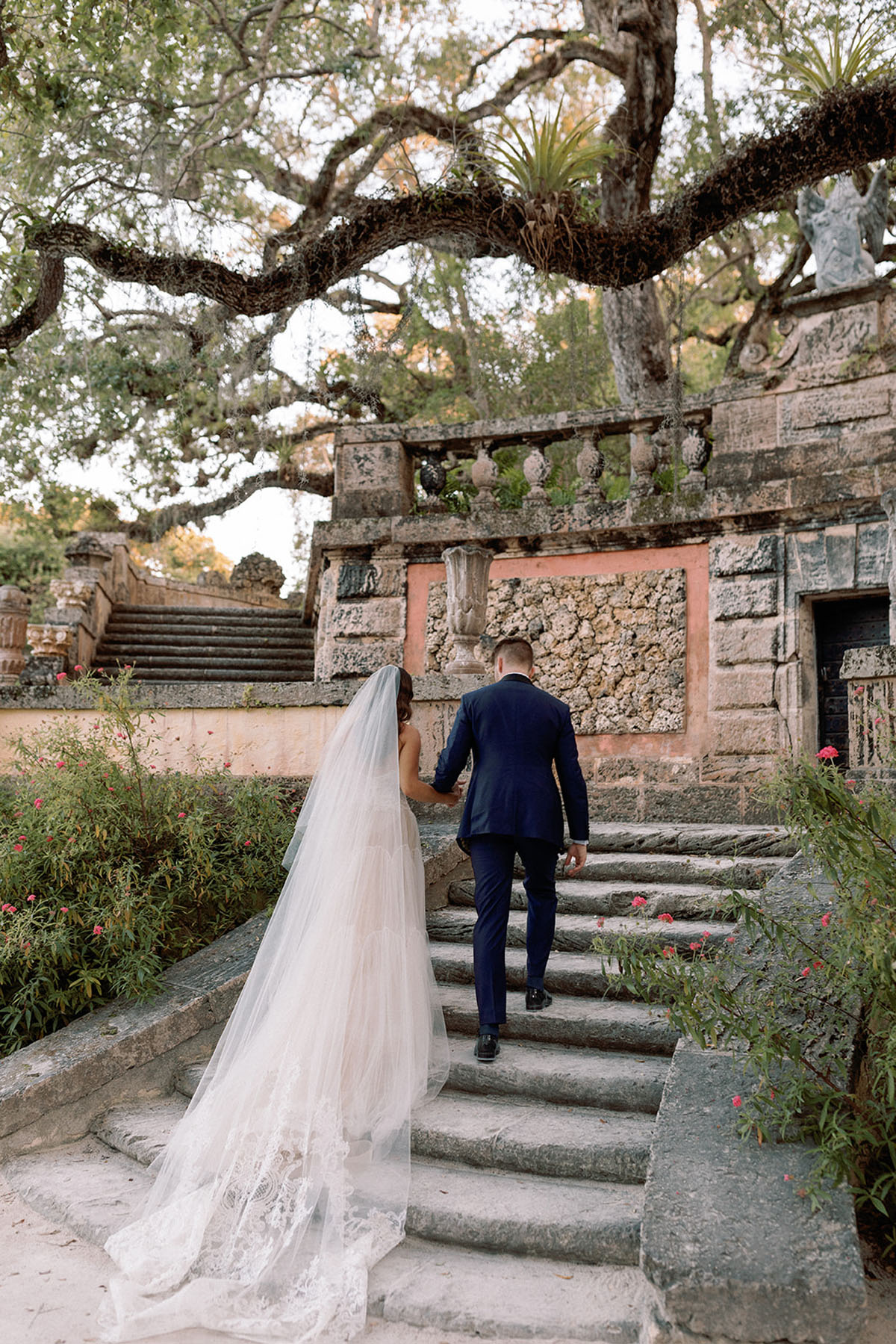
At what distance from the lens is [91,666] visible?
420 inches

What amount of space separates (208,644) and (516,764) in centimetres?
821

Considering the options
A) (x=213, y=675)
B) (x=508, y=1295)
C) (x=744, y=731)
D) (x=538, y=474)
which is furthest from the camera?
(x=213, y=675)

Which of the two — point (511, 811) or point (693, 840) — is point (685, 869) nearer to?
point (693, 840)

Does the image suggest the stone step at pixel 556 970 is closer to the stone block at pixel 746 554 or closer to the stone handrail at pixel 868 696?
the stone handrail at pixel 868 696

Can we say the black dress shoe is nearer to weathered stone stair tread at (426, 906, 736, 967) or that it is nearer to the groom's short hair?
weathered stone stair tread at (426, 906, 736, 967)

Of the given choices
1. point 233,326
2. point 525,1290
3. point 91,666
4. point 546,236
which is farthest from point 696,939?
point 91,666

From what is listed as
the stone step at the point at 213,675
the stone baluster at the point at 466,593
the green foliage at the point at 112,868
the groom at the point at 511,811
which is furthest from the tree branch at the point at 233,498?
the groom at the point at 511,811

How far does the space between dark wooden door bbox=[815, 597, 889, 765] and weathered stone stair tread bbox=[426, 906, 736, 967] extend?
3.72 meters

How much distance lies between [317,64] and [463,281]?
357 cm

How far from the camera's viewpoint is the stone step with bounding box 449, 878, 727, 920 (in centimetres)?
466

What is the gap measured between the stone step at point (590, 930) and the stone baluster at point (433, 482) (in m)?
4.57

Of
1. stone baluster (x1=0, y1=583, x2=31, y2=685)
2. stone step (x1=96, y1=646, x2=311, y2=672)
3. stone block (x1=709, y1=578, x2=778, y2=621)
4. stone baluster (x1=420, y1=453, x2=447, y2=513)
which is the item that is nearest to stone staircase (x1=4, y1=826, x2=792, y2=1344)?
stone block (x1=709, y1=578, x2=778, y2=621)

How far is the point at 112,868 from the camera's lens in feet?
15.5

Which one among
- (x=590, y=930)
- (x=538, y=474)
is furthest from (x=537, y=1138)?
(x=538, y=474)
